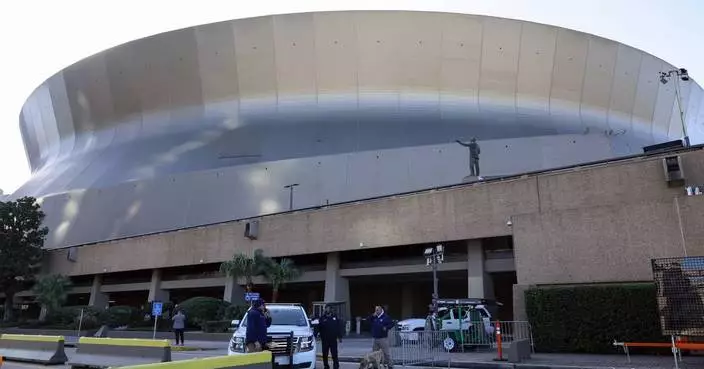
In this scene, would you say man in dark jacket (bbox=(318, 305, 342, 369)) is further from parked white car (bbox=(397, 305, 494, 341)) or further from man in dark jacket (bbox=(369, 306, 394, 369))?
parked white car (bbox=(397, 305, 494, 341))

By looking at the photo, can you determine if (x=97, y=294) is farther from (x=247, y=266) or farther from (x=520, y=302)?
(x=520, y=302)

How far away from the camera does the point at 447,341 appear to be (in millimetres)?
16250

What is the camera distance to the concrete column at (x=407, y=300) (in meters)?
38.2

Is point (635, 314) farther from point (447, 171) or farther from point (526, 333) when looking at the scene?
point (447, 171)

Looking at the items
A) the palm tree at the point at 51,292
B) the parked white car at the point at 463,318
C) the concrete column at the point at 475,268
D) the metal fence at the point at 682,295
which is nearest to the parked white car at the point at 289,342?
the parked white car at the point at 463,318

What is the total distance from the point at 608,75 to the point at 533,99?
7275mm

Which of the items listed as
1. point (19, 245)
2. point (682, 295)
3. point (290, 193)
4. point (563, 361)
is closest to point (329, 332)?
point (563, 361)

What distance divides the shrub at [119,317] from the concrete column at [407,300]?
18.7 metres

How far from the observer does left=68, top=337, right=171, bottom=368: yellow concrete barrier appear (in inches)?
425

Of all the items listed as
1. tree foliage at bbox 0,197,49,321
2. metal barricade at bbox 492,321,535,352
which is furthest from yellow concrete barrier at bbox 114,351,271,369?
tree foliage at bbox 0,197,49,321

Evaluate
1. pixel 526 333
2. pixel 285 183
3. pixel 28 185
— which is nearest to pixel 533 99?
pixel 285 183

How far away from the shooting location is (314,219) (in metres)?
32.4

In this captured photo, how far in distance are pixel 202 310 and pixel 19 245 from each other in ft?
78.3

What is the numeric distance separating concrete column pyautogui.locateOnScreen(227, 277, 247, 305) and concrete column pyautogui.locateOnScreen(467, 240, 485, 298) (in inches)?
605
